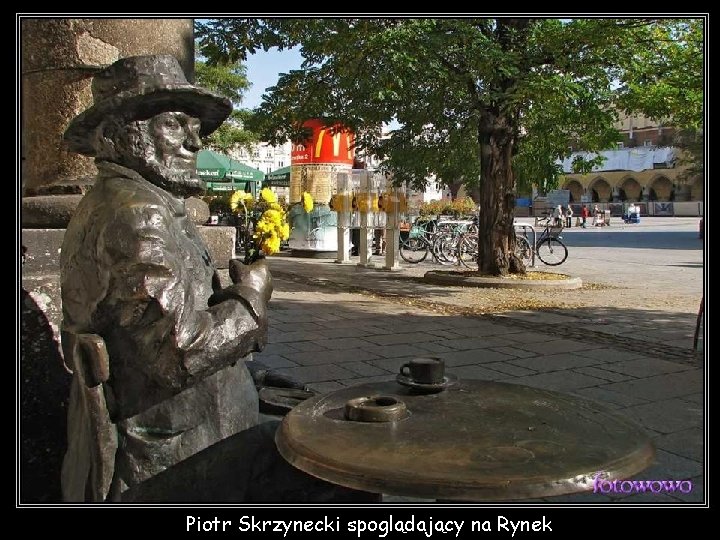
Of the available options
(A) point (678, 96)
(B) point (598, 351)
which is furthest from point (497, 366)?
(A) point (678, 96)

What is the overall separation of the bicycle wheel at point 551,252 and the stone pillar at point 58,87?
1369 centimetres

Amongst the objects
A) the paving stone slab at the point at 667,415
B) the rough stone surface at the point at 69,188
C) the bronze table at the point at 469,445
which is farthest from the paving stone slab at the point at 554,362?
the rough stone surface at the point at 69,188

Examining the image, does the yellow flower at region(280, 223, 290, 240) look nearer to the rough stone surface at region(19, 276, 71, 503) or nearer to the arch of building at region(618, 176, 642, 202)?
the rough stone surface at region(19, 276, 71, 503)

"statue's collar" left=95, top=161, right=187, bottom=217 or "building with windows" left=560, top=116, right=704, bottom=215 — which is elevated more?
"building with windows" left=560, top=116, right=704, bottom=215

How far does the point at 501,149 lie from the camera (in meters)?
12.0

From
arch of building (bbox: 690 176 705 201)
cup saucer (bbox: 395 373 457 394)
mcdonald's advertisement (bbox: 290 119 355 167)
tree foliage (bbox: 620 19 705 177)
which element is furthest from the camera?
arch of building (bbox: 690 176 705 201)

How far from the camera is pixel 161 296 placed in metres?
1.97

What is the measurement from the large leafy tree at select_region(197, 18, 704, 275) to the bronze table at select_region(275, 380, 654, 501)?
24.3ft

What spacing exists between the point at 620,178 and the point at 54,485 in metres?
68.7

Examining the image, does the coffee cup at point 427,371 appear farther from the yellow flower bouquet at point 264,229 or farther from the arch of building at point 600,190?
the arch of building at point 600,190

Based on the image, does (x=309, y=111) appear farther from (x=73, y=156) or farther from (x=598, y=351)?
(x=73, y=156)

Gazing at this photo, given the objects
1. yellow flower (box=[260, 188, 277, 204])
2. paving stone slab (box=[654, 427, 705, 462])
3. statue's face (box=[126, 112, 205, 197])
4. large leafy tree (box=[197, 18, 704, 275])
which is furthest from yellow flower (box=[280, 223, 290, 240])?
large leafy tree (box=[197, 18, 704, 275])

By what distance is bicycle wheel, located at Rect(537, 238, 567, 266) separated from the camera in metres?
16.4

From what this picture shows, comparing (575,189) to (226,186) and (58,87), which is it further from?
(58,87)
